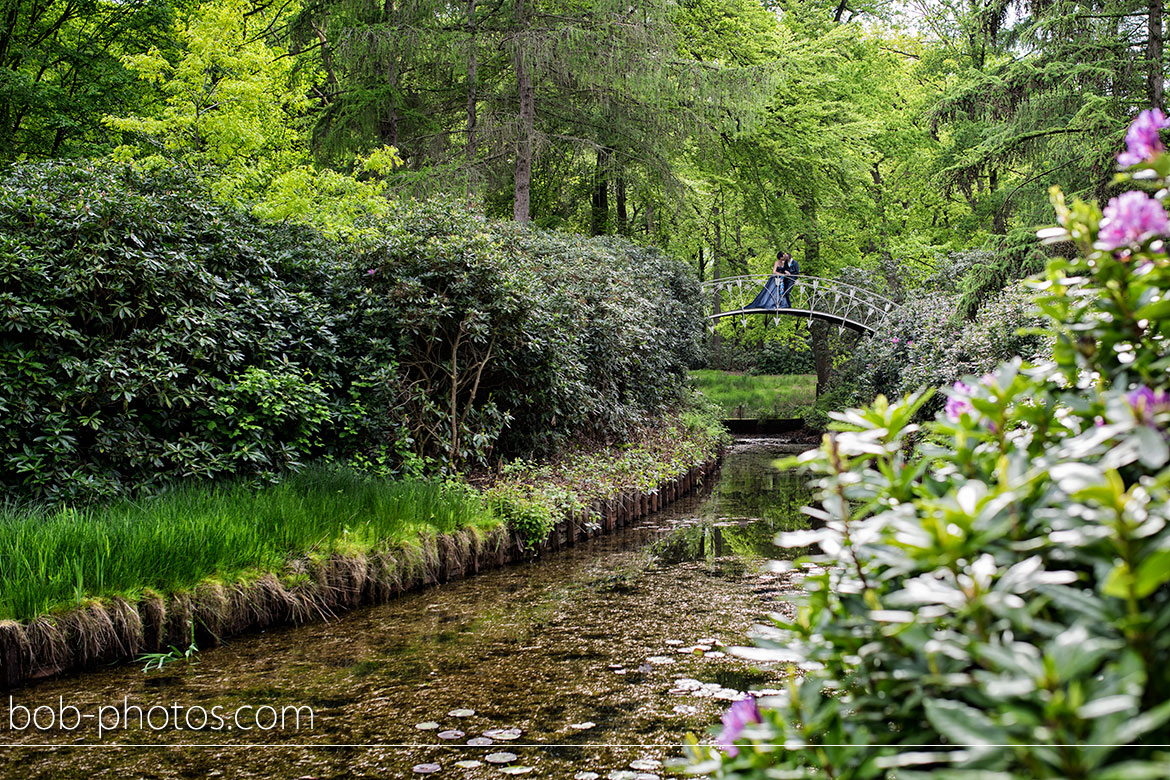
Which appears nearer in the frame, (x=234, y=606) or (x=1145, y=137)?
(x=1145, y=137)

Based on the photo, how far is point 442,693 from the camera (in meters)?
3.71

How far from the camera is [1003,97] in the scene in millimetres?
10117

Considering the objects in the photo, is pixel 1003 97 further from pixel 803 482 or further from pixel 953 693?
pixel 953 693

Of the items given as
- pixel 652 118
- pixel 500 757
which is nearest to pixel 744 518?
pixel 500 757

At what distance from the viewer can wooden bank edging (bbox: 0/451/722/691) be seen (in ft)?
12.5

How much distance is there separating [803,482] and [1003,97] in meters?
6.38

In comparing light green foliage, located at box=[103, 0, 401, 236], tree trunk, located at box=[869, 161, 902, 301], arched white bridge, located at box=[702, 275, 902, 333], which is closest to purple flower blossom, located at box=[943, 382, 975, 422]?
light green foliage, located at box=[103, 0, 401, 236]

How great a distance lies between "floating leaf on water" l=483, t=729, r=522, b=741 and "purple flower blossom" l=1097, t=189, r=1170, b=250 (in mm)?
2766

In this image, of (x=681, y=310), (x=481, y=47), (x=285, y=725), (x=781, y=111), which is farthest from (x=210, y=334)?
(x=781, y=111)

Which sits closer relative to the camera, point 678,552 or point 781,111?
point 678,552

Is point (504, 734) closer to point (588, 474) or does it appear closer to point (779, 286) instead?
point (588, 474)

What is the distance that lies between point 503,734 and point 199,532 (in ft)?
7.77

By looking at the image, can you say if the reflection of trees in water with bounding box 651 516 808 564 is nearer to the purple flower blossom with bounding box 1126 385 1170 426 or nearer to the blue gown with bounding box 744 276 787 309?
A: the purple flower blossom with bounding box 1126 385 1170 426

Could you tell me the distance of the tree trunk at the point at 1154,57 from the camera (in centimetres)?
870
